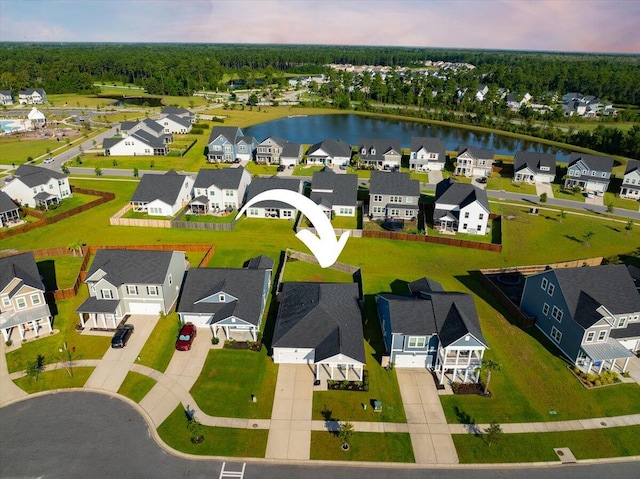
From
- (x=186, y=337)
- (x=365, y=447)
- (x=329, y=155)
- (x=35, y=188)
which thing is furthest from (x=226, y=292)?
(x=329, y=155)

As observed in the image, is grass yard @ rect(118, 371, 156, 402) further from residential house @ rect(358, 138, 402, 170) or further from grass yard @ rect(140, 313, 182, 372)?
Answer: residential house @ rect(358, 138, 402, 170)

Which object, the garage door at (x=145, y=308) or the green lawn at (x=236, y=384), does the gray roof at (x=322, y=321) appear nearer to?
the green lawn at (x=236, y=384)

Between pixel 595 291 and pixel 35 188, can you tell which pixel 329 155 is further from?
pixel 595 291

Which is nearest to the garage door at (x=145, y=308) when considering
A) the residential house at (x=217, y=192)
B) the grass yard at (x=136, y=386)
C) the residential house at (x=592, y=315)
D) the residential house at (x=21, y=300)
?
the residential house at (x=21, y=300)

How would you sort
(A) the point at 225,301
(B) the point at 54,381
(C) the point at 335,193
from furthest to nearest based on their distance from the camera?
(C) the point at 335,193
(A) the point at 225,301
(B) the point at 54,381

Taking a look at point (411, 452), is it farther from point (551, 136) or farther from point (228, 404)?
point (551, 136)
